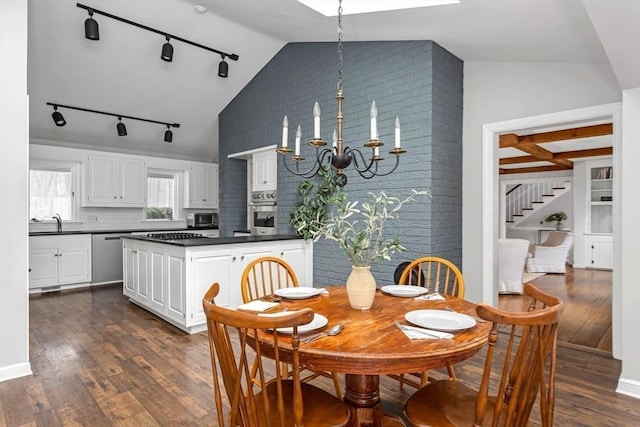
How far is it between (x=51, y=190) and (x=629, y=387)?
24.1ft

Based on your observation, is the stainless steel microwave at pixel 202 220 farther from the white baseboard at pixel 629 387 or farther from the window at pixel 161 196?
the white baseboard at pixel 629 387

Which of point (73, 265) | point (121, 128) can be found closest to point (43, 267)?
point (73, 265)

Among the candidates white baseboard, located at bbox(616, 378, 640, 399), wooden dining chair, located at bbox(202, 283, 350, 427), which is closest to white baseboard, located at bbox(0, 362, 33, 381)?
wooden dining chair, located at bbox(202, 283, 350, 427)

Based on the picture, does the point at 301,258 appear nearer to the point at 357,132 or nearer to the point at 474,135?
the point at 357,132

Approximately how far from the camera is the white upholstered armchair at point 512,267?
5.26 metres

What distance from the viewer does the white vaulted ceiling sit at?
284 centimetres

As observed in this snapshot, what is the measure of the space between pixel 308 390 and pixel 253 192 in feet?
14.4

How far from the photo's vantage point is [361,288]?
1.84 meters

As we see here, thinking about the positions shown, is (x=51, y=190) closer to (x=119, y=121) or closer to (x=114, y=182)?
(x=114, y=182)

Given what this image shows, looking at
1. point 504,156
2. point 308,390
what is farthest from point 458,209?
point 504,156

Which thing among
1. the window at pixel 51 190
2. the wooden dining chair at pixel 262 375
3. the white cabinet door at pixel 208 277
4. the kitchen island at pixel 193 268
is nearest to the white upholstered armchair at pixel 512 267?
the kitchen island at pixel 193 268

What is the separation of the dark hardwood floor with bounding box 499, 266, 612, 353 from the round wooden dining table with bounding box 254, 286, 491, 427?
2302mm

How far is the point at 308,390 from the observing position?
64.8 inches

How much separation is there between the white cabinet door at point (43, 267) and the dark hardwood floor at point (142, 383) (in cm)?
171
